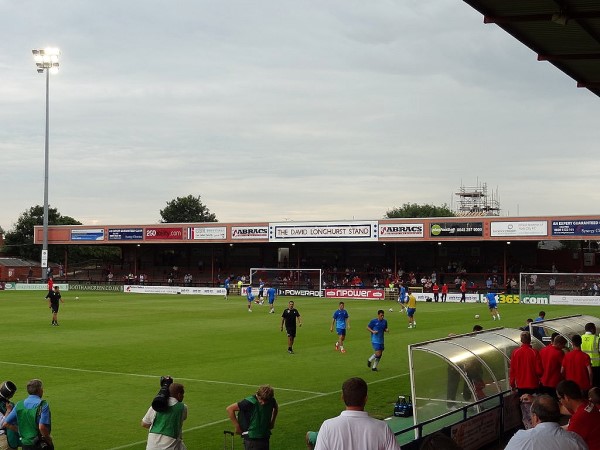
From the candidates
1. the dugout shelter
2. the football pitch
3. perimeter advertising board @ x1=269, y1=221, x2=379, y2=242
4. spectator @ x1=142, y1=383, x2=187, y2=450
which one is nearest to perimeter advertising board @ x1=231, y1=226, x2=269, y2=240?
perimeter advertising board @ x1=269, y1=221, x2=379, y2=242

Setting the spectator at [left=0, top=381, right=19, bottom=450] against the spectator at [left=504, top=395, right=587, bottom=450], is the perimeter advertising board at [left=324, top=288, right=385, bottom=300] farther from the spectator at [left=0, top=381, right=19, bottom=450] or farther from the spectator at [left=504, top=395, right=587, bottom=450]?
the spectator at [left=504, top=395, right=587, bottom=450]

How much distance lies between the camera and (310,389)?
20.0 meters

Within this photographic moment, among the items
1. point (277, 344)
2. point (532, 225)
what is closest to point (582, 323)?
point (277, 344)

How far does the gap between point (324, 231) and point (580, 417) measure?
Answer: 67.7 meters

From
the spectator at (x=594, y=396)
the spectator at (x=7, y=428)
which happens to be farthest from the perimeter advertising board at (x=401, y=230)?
the spectator at (x=594, y=396)

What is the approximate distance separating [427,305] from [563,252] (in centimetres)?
2273

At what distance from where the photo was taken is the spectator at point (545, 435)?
602cm

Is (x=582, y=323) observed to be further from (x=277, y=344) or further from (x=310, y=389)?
(x=277, y=344)

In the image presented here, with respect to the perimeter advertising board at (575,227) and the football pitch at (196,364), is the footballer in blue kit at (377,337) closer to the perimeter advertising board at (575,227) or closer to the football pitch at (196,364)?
the football pitch at (196,364)

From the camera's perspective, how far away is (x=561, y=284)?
5922cm

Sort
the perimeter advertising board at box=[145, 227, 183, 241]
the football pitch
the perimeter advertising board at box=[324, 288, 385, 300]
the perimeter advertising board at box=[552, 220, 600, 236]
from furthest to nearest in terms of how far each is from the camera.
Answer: the perimeter advertising board at box=[145, 227, 183, 241], the perimeter advertising board at box=[324, 288, 385, 300], the perimeter advertising board at box=[552, 220, 600, 236], the football pitch

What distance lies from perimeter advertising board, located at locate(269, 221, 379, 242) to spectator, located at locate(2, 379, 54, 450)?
209 ft

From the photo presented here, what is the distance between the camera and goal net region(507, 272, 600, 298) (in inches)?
2274

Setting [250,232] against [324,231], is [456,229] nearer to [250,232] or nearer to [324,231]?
[324,231]
